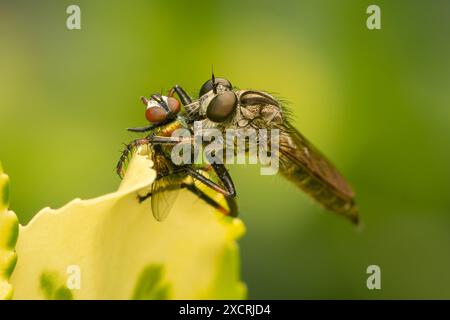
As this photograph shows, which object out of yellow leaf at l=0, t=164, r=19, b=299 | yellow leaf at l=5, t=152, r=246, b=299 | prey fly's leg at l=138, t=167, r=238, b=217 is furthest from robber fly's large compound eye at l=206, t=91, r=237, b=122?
yellow leaf at l=0, t=164, r=19, b=299

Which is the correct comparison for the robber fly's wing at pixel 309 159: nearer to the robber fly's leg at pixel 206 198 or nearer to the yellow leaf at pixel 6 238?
the robber fly's leg at pixel 206 198

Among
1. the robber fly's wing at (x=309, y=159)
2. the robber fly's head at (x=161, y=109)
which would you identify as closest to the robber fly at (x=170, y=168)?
the robber fly's head at (x=161, y=109)

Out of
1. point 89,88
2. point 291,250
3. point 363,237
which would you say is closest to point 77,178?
point 89,88

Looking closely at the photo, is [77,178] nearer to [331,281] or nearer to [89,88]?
[89,88]

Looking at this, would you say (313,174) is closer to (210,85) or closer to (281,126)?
(281,126)

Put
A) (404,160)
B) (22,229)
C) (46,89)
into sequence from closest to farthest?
(22,229) → (46,89) → (404,160)

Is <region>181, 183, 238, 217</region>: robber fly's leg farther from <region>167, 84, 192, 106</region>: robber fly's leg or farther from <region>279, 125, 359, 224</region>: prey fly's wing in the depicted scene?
<region>279, 125, 359, 224</region>: prey fly's wing
